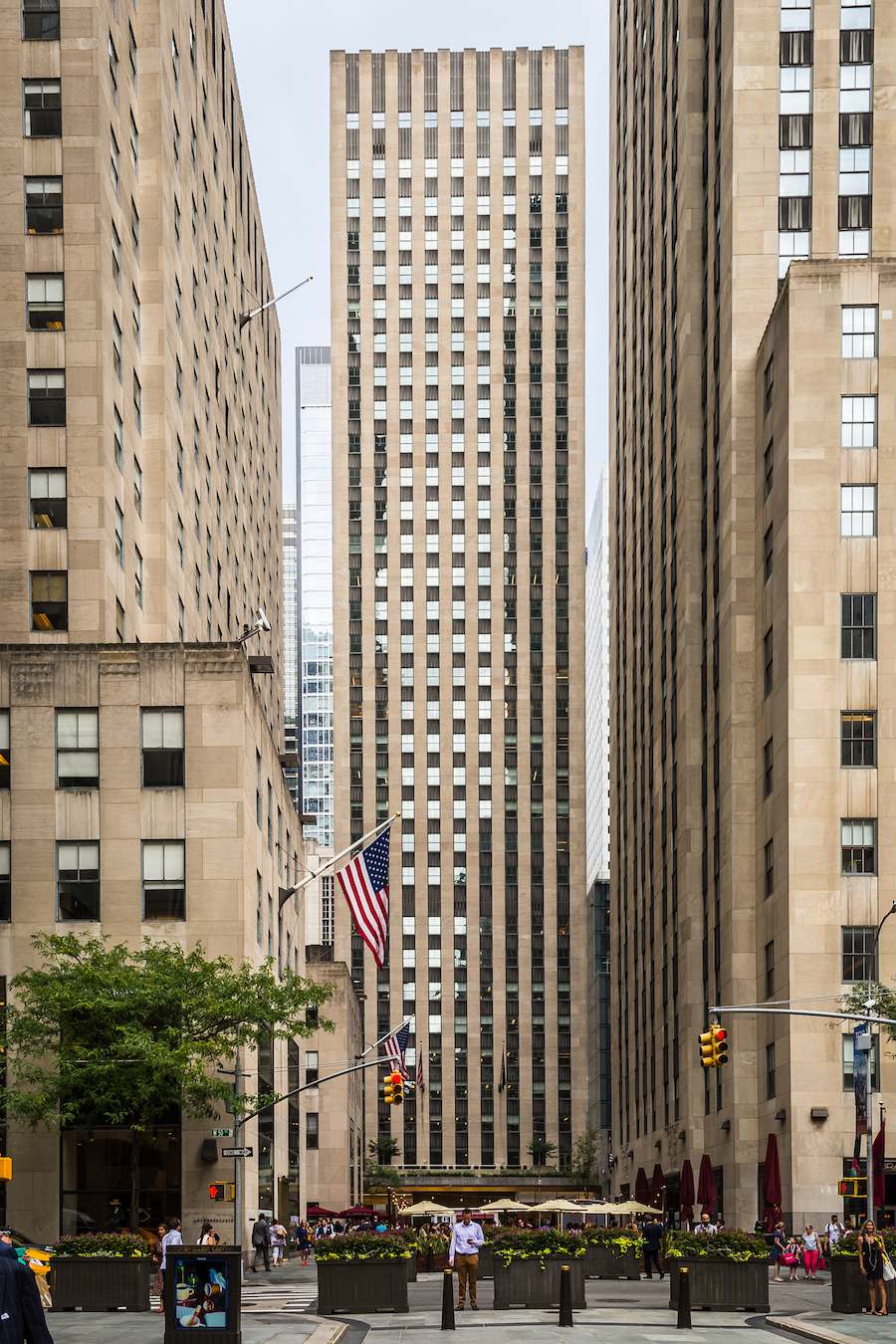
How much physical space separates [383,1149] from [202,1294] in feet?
392

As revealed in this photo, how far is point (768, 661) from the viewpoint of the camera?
67.5m

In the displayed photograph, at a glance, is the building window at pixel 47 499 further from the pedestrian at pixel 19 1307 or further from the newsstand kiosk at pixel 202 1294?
the pedestrian at pixel 19 1307

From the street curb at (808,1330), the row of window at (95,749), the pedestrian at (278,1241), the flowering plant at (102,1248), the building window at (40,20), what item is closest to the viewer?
the street curb at (808,1330)

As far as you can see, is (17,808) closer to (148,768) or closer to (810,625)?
(148,768)

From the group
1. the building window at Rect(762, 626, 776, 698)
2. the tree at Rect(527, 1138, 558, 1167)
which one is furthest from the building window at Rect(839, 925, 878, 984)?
the tree at Rect(527, 1138, 558, 1167)

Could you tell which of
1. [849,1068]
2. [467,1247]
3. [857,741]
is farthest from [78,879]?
[857,741]

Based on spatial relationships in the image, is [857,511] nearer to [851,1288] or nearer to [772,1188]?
[772,1188]

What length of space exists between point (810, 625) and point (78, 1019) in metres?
31.4

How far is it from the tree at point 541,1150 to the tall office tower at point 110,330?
77.7 metres

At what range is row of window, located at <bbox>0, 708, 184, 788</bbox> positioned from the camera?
50625 millimetres

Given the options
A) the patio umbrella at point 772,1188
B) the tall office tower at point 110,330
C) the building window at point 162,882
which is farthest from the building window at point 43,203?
the patio umbrella at point 772,1188

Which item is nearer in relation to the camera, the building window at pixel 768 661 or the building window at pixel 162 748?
the building window at pixel 162 748

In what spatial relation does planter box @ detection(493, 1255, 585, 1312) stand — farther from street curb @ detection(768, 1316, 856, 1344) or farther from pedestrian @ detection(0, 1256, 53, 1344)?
pedestrian @ detection(0, 1256, 53, 1344)

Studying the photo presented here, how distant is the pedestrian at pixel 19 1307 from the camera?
12.2m
